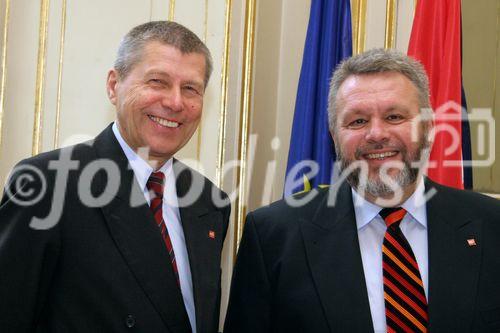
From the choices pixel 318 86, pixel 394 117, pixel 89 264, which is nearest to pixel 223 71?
pixel 318 86

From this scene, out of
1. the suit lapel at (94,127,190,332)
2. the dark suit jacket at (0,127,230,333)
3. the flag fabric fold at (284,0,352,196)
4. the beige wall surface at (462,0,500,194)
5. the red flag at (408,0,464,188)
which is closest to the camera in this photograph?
the dark suit jacket at (0,127,230,333)

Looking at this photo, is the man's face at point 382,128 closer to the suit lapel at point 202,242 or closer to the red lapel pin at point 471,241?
the red lapel pin at point 471,241

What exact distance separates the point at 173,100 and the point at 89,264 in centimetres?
63

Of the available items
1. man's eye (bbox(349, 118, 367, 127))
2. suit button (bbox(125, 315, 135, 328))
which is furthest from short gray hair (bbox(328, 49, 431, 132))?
suit button (bbox(125, 315, 135, 328))

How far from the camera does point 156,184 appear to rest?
204 cm

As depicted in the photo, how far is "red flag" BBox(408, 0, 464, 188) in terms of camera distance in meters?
A: 3.25

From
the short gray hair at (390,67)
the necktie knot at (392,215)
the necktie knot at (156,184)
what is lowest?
the necktie knot at (392,215)

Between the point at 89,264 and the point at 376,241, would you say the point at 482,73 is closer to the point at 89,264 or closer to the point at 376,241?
the point at 376,241

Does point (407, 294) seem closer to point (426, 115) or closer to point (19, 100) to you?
point (426, 115)

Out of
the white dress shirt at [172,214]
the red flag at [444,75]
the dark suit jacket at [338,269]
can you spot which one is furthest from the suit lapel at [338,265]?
the red flag at [444,75]

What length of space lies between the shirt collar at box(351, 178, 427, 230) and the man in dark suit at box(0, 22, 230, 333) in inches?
21.3

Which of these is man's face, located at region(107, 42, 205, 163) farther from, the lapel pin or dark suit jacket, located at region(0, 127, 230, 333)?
the lapel pin

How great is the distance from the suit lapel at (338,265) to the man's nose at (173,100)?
60 cm

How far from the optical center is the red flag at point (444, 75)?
128 inches
